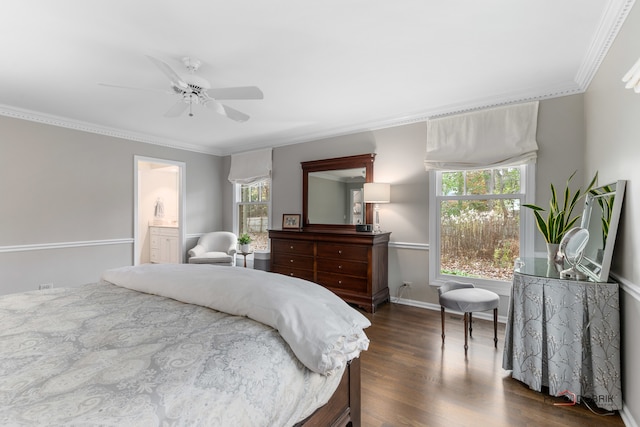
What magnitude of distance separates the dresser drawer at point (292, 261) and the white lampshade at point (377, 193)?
46.6 inches

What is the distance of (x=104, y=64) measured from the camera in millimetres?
2623

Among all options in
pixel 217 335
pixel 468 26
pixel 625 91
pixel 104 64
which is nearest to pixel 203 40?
pixel 104 64

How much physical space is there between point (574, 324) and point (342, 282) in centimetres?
243

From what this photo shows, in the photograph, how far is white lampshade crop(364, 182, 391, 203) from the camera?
156 inches

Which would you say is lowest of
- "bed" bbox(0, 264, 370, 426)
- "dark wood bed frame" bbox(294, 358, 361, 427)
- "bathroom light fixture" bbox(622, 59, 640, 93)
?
"dark wood bed frame" bbox(294, 358, 361, 427)

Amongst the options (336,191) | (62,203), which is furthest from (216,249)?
(336,191)

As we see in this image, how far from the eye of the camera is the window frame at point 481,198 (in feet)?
10.7

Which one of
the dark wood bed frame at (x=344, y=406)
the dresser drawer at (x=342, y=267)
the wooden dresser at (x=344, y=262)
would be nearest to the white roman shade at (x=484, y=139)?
the wooden dresser at (x=344, y=262)

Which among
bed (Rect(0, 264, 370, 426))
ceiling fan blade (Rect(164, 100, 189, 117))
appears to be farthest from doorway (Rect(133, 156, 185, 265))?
bed (Rect(0, 264, 370, 426))

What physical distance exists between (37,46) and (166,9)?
127 centimetres

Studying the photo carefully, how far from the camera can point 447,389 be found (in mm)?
2145

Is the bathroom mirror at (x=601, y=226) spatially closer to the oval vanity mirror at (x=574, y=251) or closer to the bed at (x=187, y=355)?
the oval vanity mirror at (x=574, y=251)

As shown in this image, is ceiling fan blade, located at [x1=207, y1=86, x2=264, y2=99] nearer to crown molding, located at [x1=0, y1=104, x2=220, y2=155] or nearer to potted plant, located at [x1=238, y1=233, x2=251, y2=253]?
crown molding, located at [x1=0, y1=104, x2=220, y2=155]

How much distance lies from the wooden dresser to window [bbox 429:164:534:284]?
67cm
